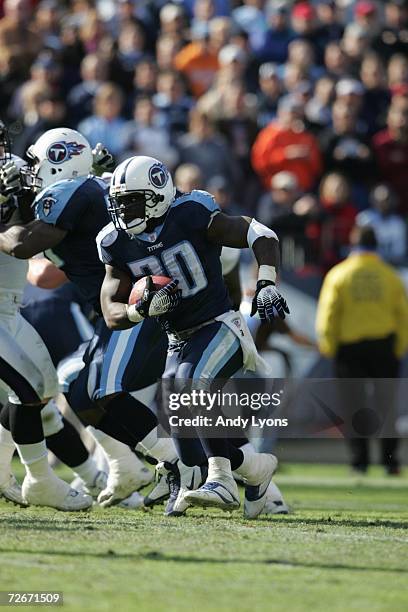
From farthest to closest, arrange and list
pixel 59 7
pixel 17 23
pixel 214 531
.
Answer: pixel 59 7 → pixel 17 23 → pixel 214 531

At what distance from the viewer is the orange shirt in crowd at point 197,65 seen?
14727mm

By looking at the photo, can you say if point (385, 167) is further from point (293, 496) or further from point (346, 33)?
point (293, 496)

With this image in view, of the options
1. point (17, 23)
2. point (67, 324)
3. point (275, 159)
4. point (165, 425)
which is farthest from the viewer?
point (17, 23)

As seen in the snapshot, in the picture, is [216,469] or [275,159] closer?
[216,469]

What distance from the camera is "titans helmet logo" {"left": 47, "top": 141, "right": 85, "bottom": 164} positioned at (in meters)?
7.73

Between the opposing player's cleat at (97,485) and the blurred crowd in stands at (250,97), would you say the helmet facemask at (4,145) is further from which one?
the blurred crowd in stands at (250,97)

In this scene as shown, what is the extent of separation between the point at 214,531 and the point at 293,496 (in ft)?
9.91

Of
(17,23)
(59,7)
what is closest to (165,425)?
(17,23)

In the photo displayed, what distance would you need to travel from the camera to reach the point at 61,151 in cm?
774

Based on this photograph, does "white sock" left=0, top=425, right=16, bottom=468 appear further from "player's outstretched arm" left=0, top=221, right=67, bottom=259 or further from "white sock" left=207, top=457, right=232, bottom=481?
"white sock" left=207, top=457, right=232, bottom=481

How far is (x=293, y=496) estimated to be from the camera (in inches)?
365

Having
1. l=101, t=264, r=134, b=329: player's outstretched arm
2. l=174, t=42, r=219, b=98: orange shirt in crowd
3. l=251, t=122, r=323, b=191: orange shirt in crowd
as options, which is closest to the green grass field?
l=101, t=264, r=134, b=329: player's outstretched arm

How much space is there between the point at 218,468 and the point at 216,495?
8.7 inches

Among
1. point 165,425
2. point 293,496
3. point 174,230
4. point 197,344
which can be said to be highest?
point 174,230
